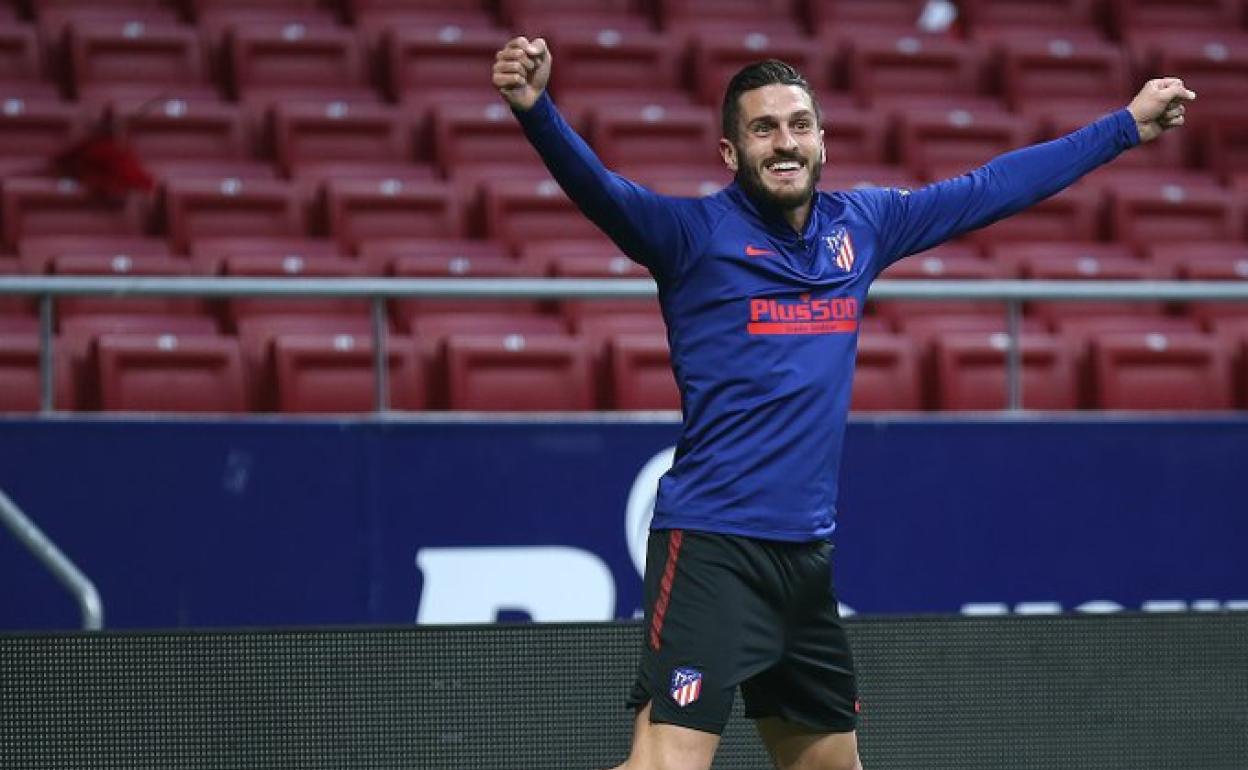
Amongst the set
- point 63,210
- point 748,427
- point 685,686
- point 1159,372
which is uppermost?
point 63,210

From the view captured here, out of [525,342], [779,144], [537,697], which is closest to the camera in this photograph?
[779,144]

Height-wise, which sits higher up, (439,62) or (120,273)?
(439,62)

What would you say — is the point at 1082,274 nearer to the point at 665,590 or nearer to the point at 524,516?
the point at 524,516

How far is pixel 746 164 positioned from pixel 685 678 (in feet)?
3.18

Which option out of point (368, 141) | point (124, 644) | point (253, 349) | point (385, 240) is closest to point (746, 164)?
point (124, 644)

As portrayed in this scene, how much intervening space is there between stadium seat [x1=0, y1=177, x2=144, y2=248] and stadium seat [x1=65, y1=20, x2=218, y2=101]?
97 cm

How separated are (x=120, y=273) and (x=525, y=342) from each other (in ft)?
5.00

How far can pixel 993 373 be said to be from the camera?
7312mm

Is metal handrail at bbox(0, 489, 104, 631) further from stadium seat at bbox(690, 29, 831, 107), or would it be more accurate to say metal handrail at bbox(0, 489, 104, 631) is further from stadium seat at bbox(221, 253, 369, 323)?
stadium seat at bbox(690, 29, 831, 107)

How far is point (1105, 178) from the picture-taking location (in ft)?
30.7

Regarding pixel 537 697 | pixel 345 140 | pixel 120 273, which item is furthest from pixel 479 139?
pixel 537 697

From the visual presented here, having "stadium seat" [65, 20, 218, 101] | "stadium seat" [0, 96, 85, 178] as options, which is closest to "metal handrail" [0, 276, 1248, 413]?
"stadium seat" [0, 96, 85, 178]

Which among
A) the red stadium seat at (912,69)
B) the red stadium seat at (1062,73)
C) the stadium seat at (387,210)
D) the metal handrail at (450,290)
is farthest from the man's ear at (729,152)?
the red stadium seat at (1062,73)

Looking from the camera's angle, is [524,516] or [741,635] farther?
[524,516]
